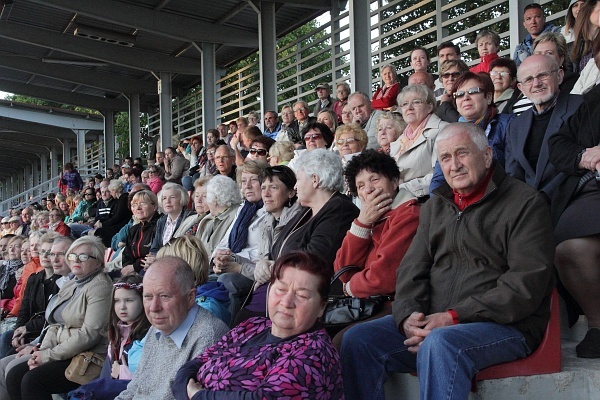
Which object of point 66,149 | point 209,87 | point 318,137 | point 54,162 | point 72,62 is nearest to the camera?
point 318,137

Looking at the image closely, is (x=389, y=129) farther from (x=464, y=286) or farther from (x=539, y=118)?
(x=464, y=286)

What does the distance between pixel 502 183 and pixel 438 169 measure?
1386 mm

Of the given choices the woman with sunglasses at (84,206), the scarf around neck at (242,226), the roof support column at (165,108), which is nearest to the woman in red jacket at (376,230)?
the scarf around neck at (242,226)

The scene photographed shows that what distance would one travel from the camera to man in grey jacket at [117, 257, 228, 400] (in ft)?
10.4

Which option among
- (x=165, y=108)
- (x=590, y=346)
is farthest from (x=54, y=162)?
(x=590, y=346)

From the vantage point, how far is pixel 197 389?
2746mm

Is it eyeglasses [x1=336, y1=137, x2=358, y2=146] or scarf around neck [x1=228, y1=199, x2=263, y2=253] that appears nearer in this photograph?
scarf around neck [x1=228, y1=199, x2=263, y2=253]

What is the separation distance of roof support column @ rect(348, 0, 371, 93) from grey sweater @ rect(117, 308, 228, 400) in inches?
297

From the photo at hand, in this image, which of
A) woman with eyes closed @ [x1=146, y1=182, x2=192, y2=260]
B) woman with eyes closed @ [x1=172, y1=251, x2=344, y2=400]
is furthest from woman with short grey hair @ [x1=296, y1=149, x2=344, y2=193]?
woman with eyes closed @ [x1=146, y1=182, x2=192, y2=260]

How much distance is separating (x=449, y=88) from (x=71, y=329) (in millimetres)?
3454

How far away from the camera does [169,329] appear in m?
3.23

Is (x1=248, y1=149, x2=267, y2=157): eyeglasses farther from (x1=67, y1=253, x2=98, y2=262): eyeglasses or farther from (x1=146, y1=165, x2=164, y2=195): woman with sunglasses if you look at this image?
(x1=146, y1=165, x2=164, y2=195): woman with sunglasses

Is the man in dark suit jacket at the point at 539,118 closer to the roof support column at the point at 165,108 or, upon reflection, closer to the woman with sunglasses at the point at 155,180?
the woman with sunglasses at the point at 155,180

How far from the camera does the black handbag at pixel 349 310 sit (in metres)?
3.13
